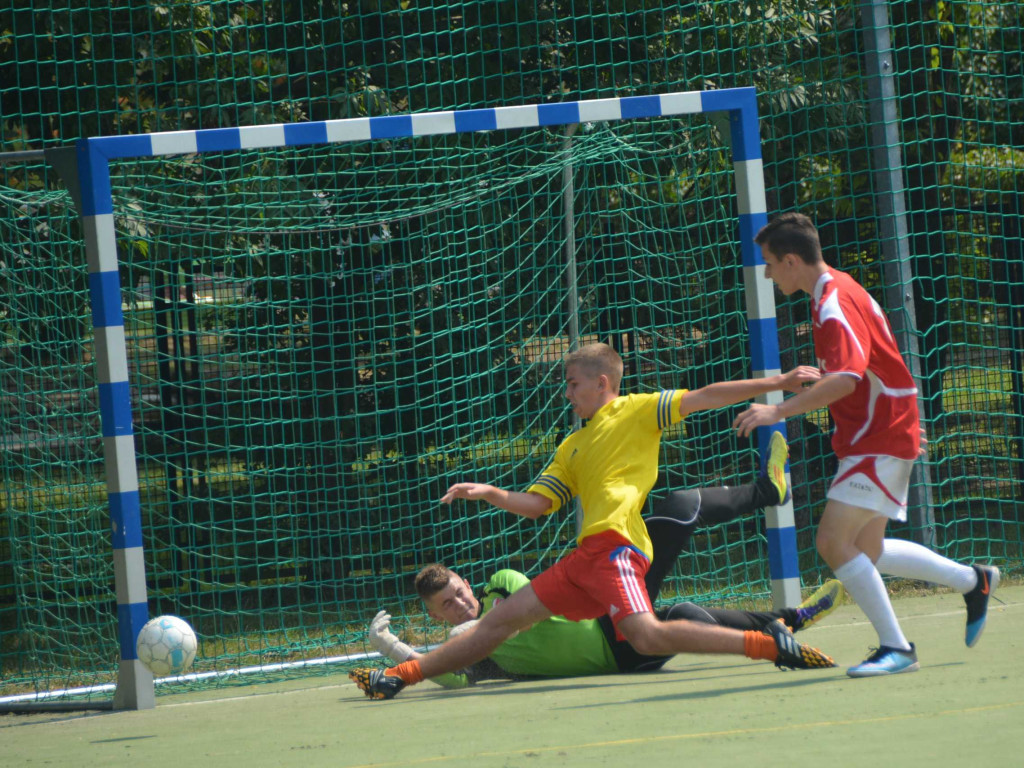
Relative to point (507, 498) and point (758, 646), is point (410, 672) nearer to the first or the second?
point (507, 498)

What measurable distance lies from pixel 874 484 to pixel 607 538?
911 millimetres

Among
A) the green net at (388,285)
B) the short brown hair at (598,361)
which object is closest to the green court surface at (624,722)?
the short brown hair at (598,361)

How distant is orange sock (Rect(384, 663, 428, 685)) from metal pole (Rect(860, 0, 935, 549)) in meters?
3.66

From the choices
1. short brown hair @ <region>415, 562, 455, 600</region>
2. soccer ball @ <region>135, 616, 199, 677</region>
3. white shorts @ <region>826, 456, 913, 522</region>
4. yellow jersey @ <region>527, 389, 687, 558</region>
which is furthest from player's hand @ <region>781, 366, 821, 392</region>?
soccer ball @ <region>135, 616, 199, 677</region>

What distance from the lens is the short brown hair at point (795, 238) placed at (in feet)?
14.4

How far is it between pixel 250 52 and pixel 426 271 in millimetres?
1658

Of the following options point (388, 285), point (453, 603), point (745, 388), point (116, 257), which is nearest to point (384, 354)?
point (388, 285)

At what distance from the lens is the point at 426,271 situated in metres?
7.90

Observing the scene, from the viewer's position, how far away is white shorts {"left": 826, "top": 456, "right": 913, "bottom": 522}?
4.23 meters

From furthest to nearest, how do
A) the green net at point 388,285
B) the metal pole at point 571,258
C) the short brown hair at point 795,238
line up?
the green net at point 388,285
the metal pole at point 571,258
the short brown hair at point 795,238

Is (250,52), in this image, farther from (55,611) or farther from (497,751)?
(497,751)

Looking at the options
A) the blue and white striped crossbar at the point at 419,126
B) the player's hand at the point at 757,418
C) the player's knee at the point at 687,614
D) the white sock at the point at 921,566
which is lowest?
the player's knee at the point at 687,614

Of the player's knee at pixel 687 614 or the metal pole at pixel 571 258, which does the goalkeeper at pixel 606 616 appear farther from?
the metal pole at pixel 571 258

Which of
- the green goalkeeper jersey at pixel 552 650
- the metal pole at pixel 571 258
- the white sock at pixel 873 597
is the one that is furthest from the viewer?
the metal pole at pixel 571 258
